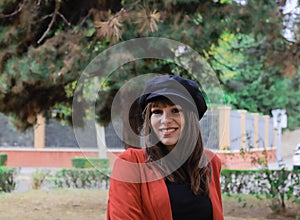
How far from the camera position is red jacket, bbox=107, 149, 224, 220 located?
1.80 metres

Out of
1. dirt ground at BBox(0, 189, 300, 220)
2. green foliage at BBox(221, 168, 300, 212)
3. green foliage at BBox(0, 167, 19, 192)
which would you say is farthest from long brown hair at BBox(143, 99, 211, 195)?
green foliage at BBox(0, 167, 19, 192)

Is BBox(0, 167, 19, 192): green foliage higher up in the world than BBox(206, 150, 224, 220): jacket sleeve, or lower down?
lower down

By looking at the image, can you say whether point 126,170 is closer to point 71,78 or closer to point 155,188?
point 155,188

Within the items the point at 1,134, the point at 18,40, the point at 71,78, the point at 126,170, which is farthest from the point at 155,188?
the point at 1,134

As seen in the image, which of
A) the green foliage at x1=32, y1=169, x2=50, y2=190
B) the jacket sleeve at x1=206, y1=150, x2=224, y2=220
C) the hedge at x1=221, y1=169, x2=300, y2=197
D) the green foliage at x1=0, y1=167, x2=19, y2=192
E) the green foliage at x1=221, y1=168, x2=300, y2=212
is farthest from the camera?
the green foliage at x1=32, y1=169, x2=50, y2=190

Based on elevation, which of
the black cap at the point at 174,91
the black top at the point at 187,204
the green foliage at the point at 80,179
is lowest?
the green foliage at the point at 80,179

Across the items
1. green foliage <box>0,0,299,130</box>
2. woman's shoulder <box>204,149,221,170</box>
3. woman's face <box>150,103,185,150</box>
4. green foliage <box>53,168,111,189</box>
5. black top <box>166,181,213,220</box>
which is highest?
green foliage <box>0,0,299,130</box>

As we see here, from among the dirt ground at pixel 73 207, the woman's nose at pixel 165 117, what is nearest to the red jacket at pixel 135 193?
the woman's nose at pixel 165 117

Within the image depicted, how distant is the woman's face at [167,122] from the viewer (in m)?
1.85

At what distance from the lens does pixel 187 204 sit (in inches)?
75.1

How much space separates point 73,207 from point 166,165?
776 cm

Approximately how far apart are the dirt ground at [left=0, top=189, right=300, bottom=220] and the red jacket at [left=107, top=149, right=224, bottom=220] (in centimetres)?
645

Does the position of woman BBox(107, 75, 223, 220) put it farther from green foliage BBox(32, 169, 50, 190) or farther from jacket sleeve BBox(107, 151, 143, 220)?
green foliage BBox(32, 169, 50, 190)

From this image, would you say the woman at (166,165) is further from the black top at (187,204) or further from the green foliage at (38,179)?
the green foliage at (38,179)
